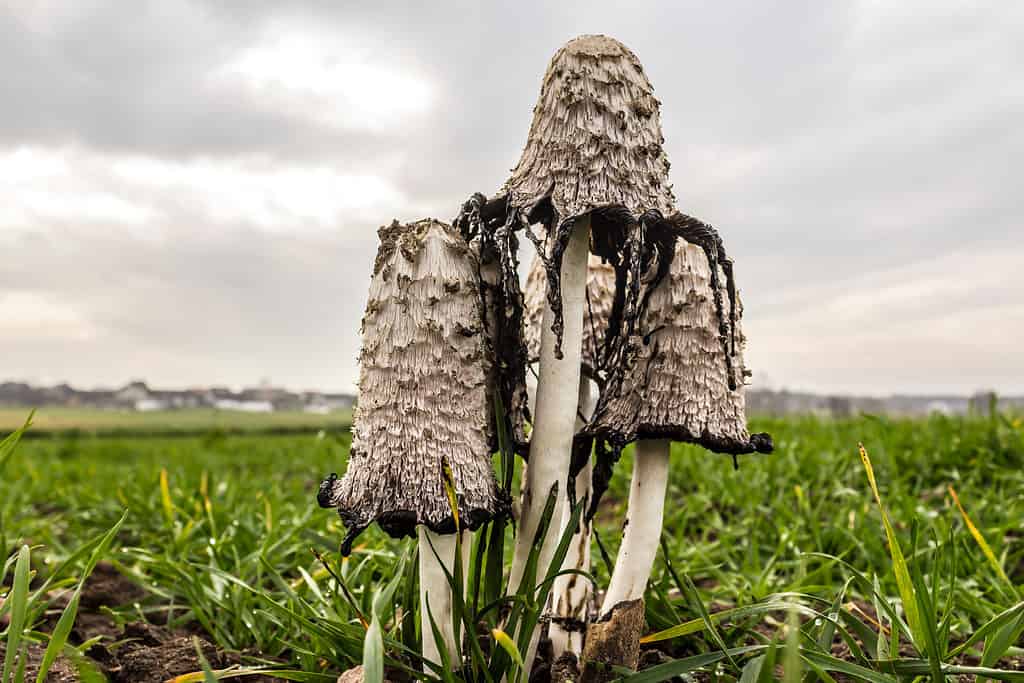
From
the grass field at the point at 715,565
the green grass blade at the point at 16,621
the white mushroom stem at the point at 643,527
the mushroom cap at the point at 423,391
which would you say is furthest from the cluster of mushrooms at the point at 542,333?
the green grass blade at the point at 16,621

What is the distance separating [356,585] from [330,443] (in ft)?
16.6

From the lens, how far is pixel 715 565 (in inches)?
151

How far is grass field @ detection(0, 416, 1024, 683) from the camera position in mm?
2414

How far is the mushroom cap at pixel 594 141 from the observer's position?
2.04 m

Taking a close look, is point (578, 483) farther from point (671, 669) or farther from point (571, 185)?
point (571, 185)

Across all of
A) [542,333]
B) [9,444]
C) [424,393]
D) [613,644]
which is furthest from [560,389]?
[9,444]

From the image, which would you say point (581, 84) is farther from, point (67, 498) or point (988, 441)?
point (67, 498)

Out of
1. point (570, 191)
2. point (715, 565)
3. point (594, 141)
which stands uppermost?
point (594, 141)

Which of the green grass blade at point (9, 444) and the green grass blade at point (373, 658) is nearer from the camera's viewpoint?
the green grass blade at point (373, 658)

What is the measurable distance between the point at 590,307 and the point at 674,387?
A: 0.47m

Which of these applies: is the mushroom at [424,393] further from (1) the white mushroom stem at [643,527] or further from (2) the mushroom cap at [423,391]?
(1) the white mushroom stem at [643,527]

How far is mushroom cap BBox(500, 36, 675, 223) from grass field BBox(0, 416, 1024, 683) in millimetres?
1114

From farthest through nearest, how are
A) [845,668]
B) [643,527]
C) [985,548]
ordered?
[985,548] → [643,527] → [845,668]

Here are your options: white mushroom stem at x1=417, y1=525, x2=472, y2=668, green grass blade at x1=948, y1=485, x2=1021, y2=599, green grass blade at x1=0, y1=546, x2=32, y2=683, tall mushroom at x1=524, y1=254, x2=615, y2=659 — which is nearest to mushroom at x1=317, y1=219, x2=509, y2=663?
white mushroom stem at x1=417, y1=525, x2=472, y2=668
